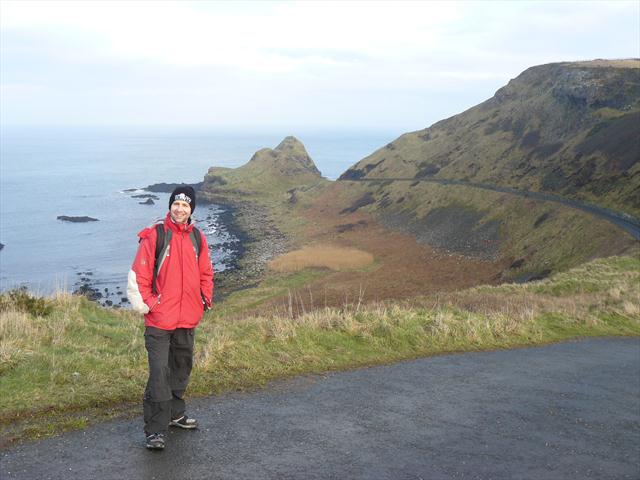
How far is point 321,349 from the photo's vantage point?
1030 centimetres

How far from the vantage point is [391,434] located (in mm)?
6992

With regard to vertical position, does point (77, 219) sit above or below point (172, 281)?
below

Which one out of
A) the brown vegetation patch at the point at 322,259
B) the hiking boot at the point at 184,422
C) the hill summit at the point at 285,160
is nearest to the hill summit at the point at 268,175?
the hill summit at the point at 285,160

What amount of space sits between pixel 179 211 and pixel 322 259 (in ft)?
175

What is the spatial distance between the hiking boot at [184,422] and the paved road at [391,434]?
88 mm

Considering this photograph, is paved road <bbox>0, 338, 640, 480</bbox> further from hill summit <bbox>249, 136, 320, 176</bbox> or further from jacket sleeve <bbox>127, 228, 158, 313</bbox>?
hill summit <bbox>249, 136, 320, 176</bbox>

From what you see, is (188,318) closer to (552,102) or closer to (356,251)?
(356,251)

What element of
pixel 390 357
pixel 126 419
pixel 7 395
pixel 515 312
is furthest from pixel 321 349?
pixel 515 312

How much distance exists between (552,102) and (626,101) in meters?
13.8

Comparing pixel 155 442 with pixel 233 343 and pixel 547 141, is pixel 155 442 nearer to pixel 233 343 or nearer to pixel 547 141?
pixel 233 343

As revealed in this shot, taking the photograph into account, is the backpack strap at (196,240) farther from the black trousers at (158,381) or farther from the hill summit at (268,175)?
the hill summit at (268,175)

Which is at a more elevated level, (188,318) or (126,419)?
(188,318)

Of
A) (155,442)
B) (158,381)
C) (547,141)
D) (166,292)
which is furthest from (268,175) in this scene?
(155,442)

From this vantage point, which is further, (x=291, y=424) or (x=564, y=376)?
(x=564, y=376)
